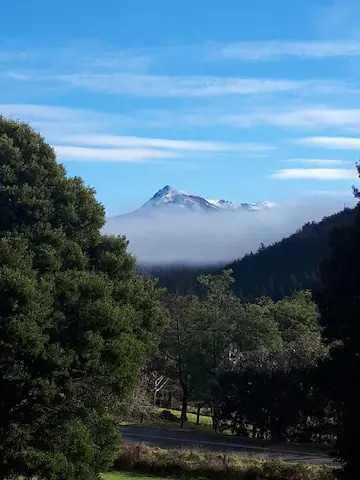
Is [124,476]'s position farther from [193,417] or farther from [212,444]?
[193,417]

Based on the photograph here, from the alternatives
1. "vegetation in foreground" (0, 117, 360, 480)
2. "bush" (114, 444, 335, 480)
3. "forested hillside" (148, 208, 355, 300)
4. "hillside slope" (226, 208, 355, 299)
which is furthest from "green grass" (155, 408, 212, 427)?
"hillside slope" (226, 208, 355, 299)

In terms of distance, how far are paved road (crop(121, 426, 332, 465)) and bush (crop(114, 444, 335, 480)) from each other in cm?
267

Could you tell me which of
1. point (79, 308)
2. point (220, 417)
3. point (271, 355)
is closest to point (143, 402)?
point (220, 417)

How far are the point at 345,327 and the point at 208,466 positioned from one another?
10.4m

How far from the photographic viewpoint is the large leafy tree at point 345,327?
1750 centimetres

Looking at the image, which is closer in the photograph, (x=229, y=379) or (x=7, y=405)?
(x=7, y=405)

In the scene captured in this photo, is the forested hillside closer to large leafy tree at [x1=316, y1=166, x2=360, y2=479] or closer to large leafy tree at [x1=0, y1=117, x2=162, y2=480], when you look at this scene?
large leafy tree at [x1=316, y1=166, x2=360, y2=479]

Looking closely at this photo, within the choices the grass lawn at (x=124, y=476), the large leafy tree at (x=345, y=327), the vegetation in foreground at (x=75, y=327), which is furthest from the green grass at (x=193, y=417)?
the large leafy tree at (x=345, y=327)

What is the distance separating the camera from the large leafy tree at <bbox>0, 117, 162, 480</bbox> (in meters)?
14.9

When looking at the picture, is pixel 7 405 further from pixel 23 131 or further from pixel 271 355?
pixel 271 355

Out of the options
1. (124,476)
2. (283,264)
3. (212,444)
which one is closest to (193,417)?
(212,444)

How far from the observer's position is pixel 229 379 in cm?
3919

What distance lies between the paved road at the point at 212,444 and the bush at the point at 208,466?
105 inches

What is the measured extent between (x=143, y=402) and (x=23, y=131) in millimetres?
26044
